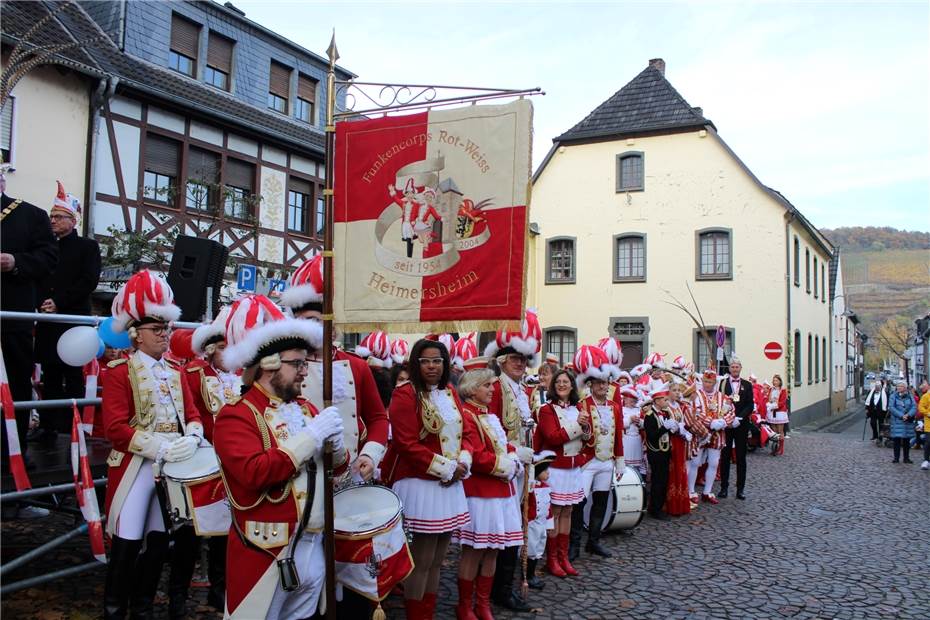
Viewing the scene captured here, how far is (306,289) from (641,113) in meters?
23.3

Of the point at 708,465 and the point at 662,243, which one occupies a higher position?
the point at 662,243

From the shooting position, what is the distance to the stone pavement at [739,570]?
5559 mm

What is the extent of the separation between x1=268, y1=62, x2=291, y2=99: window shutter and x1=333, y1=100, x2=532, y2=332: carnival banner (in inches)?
711

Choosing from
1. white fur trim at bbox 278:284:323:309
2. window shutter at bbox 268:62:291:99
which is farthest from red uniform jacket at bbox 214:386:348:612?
window shutter at bbox 268:62:291:99

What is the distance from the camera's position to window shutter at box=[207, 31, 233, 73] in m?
18.6

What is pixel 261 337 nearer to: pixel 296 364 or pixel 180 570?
pixel 296 364

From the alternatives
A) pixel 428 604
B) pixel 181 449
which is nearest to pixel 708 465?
pixel 428 604

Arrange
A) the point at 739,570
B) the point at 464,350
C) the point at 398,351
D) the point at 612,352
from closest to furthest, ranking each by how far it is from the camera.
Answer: the point at 739,570, the point at 464,350, the point at 612,352, the point at 398,351

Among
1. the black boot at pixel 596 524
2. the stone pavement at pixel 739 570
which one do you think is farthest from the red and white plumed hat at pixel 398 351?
the black boot at pixel 596 524

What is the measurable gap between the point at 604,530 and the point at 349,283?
528 cm

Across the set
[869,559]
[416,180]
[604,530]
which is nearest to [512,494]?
[416,180]

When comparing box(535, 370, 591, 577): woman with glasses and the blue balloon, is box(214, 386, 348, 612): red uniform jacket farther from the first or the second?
box(535, 370, 591, 577): woman with glasses

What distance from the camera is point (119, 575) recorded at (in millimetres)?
4375

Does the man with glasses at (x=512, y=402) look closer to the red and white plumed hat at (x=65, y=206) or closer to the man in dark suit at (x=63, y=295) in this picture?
the man in dark suit at (x=63, y=295)
